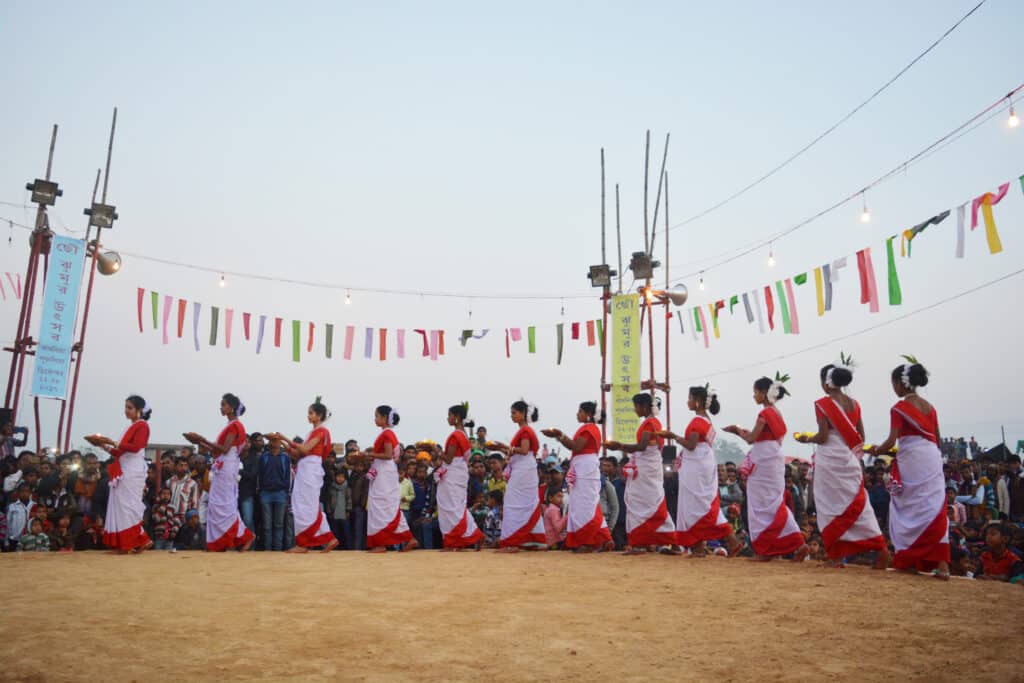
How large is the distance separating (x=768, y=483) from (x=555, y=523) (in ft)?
10.6

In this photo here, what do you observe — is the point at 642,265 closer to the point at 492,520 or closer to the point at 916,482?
the point at 492,520

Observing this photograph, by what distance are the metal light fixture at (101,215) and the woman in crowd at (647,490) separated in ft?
37.7

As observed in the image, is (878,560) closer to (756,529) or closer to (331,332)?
(756,529)

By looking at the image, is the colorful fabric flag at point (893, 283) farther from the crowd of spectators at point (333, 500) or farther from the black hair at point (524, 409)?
the black hair at point (524, 409)

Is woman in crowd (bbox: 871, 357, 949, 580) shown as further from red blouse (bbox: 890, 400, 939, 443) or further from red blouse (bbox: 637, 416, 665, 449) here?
red blouse (bbox: 637, 416, 665, 449)

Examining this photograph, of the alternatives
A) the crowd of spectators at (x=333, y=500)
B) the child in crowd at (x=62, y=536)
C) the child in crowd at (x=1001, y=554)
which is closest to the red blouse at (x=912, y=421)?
the child in crowd at (x=1001, y=554)

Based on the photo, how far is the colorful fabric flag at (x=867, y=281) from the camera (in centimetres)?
1010

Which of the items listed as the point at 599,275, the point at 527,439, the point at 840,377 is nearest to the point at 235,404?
the point at 527,439

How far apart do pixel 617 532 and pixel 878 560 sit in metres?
4.53

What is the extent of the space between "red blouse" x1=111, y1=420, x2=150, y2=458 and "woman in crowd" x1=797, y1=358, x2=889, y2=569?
289 inches

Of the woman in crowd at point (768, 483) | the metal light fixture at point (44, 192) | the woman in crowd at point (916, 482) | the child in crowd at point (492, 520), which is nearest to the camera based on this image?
the woman in crowd at point (916, 482)

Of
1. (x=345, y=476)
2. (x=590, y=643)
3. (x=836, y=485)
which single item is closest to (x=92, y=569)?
(x=345, y=476)

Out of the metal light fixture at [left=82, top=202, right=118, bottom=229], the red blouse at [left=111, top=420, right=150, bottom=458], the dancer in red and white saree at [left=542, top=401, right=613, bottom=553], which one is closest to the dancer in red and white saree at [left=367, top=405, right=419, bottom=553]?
the dancer in red and white saree at [left=542, top=401, right=613, bottom=553]

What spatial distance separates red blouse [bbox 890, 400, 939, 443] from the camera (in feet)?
20.5
